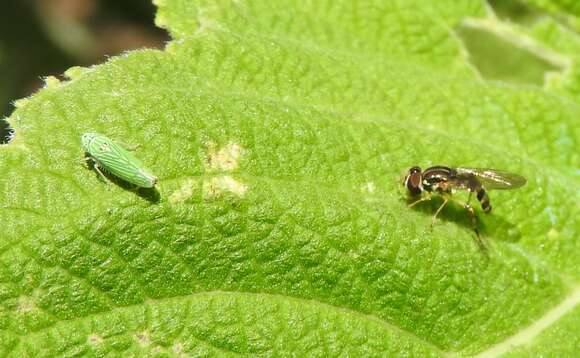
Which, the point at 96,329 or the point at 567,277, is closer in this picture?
the point at 96,329

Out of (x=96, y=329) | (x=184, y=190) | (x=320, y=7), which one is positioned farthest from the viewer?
(x=320, y=7)

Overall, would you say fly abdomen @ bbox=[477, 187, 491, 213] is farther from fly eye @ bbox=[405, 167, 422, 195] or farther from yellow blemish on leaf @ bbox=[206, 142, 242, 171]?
yellow blemish on leaf @ bbox=[206, 142, 242, 171]

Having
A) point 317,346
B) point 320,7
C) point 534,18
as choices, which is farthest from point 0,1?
point 317,346

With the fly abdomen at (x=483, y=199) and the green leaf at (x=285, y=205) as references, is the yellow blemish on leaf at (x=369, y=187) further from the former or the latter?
the fly abdomen at (x=483, y=199)

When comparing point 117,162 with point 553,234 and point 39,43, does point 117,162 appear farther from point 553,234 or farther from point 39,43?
point 39,43

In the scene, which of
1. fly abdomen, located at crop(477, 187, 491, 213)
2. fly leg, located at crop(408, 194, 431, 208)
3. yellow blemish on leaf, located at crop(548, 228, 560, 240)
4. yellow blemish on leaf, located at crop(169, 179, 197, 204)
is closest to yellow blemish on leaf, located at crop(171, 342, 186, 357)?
yellow blemish on leaf, located at crop(169, 179, 197, 204)

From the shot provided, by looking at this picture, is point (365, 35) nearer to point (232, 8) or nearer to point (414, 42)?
point (414, 42)

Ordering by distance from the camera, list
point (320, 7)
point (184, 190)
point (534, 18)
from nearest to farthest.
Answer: point (184, 190) < point (320, 7) < point (534, 18)

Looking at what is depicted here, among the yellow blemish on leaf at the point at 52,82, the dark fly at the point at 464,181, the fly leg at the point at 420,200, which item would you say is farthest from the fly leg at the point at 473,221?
the yellow blemish on leaf at the point at 52,82
